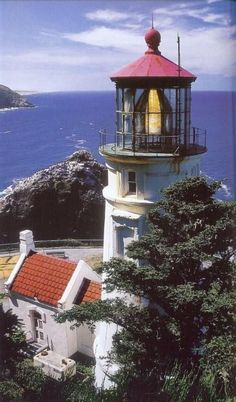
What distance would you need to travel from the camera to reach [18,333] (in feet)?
28.0

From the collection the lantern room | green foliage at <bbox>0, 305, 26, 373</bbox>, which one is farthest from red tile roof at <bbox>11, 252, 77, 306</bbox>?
the lantern room

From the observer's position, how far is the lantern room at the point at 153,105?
27.2 ft

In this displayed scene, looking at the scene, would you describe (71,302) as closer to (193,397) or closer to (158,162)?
(158,162)

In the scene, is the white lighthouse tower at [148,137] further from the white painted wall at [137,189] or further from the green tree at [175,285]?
the green tree at [175,285]

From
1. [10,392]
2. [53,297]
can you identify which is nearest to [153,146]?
[10,392]

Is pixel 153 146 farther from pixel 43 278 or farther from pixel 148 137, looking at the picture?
pixel 43 278

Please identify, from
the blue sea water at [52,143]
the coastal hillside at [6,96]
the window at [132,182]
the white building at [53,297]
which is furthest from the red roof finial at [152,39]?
the blue sea water at [52,143]

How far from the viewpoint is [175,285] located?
6988 mm

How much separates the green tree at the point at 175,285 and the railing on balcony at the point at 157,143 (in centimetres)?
163

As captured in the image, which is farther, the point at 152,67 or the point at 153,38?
the point at 153,38

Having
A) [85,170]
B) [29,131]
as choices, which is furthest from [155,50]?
[29,131]

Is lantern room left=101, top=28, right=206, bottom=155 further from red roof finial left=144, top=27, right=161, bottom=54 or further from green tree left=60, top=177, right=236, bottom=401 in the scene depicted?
green tree left=60, top=177, right=236, bottom=401

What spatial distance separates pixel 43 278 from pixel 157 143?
6436 millimetres

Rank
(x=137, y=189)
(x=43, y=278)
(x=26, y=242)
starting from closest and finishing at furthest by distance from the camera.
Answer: (x=137, y=189)
(x=43, y=278)
(x=26, y=242)
